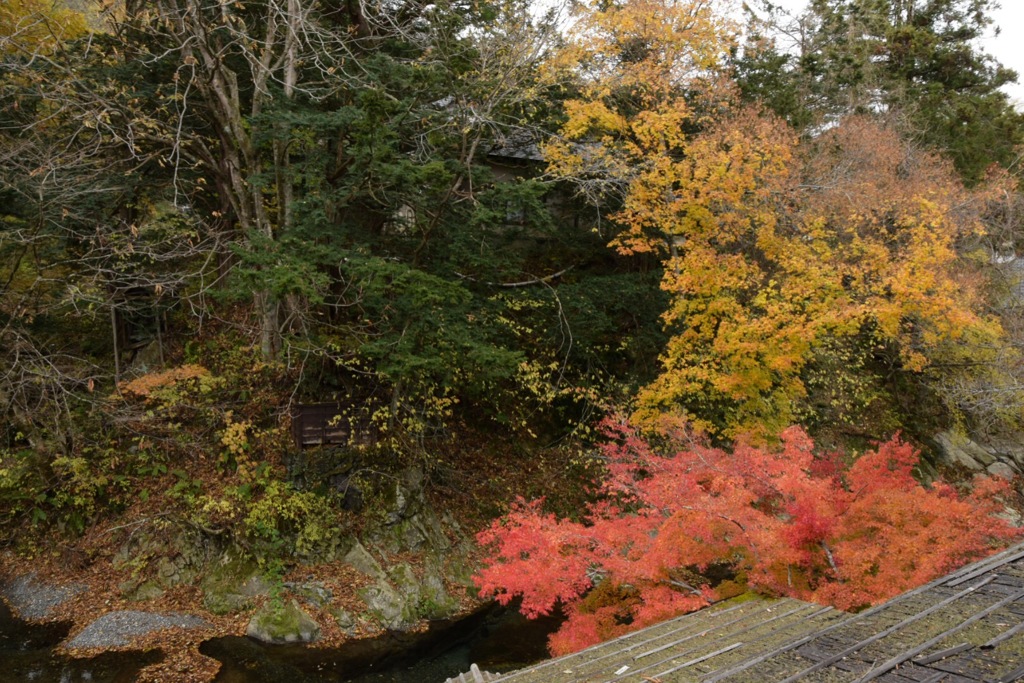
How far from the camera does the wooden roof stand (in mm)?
4129

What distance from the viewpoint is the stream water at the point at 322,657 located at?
991 centimetres

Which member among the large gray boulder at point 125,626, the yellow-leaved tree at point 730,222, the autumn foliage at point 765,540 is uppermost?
the yellow-leaved tree at point 730,222

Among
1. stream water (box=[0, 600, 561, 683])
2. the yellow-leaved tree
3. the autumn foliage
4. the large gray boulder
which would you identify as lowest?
stream water (box=[0, 600, 561, 683])

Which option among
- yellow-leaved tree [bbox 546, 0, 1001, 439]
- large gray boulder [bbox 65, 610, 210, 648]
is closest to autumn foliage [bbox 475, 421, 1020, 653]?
yellow-leaved tree [bbox 546, 0, 1001, 439]

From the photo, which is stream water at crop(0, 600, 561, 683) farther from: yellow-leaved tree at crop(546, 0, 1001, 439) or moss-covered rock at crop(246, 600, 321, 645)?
yellow-leaved tree at crop(546, 0, 1001, 439)

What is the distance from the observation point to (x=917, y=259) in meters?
12.1

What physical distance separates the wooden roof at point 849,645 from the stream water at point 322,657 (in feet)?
19.1

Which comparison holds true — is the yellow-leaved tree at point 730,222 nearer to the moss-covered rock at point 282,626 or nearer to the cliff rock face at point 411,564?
the cliff rock face at point 411,564

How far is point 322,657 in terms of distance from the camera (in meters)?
10.6

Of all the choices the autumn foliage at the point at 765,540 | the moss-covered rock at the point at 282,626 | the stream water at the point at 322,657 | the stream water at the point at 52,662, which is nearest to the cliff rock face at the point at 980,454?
the autumn foliage at the point at 765,540

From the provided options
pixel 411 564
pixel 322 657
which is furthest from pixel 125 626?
pixel 411 564

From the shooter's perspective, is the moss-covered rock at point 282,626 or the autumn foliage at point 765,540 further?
the moss-covered rock at point 282,626

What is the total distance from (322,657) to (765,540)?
23.7 ft

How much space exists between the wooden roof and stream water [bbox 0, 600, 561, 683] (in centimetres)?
582
